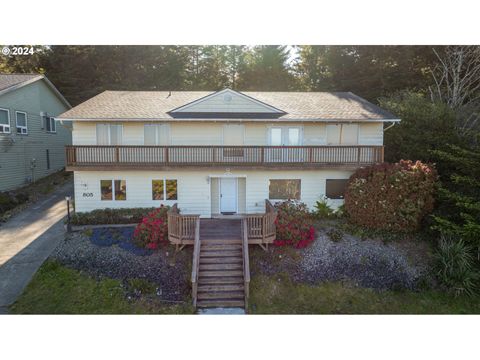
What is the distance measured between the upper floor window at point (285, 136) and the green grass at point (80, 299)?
10057mm

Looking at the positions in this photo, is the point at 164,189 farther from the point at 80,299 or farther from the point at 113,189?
the point at 80,299

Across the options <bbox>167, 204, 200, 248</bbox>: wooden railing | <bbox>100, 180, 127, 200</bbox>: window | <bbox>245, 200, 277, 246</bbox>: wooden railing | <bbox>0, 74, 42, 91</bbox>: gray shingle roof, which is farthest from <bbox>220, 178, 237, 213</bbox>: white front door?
<bbox>0, 74, 42, 91</bbox>: gray shingle roof

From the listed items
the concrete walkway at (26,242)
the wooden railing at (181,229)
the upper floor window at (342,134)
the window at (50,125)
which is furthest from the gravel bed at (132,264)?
the window at (50,125)

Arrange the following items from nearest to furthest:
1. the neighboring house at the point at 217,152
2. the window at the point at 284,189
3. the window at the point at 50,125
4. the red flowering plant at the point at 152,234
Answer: the red flowering plant at the point at 152,234 < the neighboring house at the point at 217,152 < the window at the point at 284,189 < the window at the point at 50,125

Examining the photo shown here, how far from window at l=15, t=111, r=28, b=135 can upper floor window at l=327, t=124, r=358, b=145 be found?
21.8m

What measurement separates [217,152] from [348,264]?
8.37 meters

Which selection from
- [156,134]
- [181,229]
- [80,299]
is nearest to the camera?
[80,299]

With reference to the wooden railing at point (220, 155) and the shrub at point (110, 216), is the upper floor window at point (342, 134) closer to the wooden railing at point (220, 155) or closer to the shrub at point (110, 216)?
the wooden railing at point (220, 155)

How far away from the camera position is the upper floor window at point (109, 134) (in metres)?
15.9

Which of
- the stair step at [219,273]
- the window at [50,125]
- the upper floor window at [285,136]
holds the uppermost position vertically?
the window at [50,125]

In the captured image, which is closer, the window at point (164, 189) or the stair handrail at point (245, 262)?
the stair handrail at point (245, 262)

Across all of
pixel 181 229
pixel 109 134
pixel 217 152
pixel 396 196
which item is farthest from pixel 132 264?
pixel 396 196

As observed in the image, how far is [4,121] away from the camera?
19578 millimetres

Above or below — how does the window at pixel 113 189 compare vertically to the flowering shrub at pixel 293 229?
above
